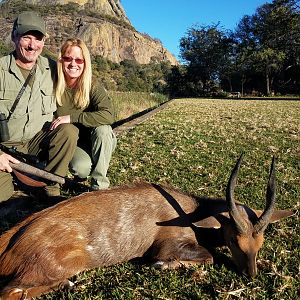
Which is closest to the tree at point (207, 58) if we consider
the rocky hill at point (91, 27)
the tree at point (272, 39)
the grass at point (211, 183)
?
the tree at point (272, 39)

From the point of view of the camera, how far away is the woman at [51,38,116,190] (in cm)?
568

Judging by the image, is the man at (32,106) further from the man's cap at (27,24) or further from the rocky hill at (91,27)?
the rocky hill at (91,27)

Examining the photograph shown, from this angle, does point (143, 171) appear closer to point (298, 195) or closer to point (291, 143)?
point (298, 195)

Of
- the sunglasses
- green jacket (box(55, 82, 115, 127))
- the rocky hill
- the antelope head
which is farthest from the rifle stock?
the rocky hill

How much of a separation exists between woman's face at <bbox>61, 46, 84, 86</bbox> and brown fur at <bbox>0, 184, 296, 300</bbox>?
2.09 meters

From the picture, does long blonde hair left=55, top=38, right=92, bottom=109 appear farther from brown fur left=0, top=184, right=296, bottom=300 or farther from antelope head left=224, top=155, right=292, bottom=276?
antelope head left=224, top=155, right=292, bottom=276

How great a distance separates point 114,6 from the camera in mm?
147000

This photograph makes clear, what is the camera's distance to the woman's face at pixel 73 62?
18.5 ft

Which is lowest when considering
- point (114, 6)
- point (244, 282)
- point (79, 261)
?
point (244, 282)

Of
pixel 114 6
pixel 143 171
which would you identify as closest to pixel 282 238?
pixel 143 171

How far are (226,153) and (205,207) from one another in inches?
170

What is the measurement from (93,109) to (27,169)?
143 centimetres

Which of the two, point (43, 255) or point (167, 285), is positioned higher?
point (43, 255)

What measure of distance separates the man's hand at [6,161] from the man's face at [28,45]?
1333 millimetres
